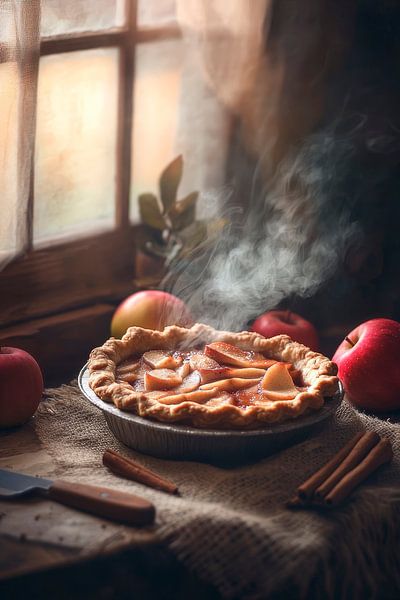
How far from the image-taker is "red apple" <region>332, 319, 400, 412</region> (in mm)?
2264

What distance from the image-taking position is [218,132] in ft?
9.83

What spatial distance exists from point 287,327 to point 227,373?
0.56 m

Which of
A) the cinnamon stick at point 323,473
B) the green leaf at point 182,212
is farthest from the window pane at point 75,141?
the cinnamon stick at point 323,473

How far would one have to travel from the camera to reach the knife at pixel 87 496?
5.49ft

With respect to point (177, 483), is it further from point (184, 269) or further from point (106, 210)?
point (106, 210)

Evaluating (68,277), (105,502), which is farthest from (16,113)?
(105,502)

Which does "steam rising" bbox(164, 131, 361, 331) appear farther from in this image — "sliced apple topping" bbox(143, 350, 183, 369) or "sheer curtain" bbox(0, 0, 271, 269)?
"sliced apple topping" bbox(143, 350, 183, 369)

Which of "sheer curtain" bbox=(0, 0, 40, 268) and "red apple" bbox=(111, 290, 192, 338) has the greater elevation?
"sheer curtain" bbox=(0, 0, 40, 268)

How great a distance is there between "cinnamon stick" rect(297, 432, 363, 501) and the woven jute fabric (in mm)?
38

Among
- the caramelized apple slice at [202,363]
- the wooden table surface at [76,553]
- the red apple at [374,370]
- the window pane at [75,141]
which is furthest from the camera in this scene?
the window pane at [75,141]

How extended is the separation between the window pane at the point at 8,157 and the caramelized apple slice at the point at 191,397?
2.49ft

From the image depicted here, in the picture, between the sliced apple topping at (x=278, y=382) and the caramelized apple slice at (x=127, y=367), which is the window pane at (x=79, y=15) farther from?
the sliced apple topping at (x=278, y=382)

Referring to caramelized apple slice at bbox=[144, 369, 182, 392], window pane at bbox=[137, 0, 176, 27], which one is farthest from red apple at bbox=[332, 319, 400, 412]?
window pane at bbox=[137, 0, 176, 27]

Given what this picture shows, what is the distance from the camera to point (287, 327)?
2.61 meters
